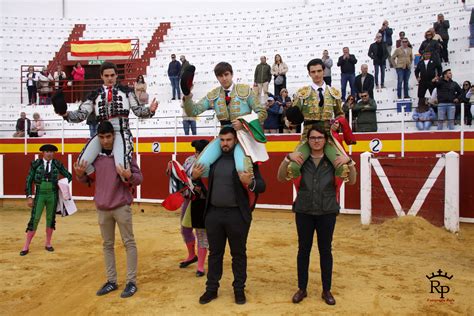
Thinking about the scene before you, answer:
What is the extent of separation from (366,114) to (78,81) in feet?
33.9

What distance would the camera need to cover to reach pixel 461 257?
5.81m

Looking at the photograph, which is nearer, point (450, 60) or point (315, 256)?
point (315, 256)

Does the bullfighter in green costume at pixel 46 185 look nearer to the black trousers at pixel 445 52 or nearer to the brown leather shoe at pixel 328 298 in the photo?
the brown leather shoe at pixel 328 298

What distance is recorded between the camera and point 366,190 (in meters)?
7.62

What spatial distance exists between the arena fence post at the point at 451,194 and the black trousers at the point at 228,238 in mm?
4124

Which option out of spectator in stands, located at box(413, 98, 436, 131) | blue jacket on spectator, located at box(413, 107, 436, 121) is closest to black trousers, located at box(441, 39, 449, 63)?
spectator in stands, located at box(413, 98, 436, 131)

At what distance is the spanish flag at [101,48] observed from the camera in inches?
712

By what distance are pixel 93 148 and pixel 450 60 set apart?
10311mm

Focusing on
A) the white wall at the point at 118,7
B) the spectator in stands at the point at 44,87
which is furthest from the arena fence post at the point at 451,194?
the white wall at the point at 118,7

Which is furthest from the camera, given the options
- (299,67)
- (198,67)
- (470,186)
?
(198,67)

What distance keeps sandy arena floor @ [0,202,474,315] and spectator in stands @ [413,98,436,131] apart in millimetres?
2089

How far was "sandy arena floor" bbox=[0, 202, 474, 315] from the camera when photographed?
13.0 feet

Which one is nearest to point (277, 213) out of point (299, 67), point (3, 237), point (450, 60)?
point (3, 237)

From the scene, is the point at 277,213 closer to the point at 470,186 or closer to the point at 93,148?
the point at 470,186
